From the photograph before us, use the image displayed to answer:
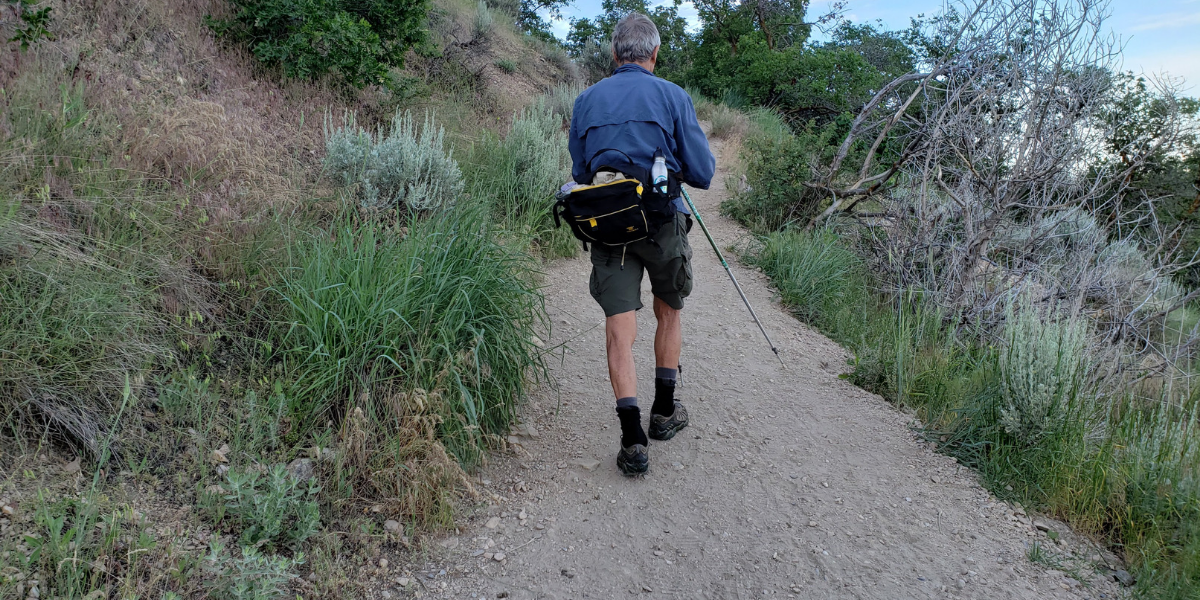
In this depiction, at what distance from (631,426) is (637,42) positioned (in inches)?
72.1

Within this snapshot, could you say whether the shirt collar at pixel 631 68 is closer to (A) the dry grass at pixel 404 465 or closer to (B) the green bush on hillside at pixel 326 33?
(A) the dry grass at pixel 404 465

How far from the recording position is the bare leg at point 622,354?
352cm

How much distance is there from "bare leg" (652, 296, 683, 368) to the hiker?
14 centimetres

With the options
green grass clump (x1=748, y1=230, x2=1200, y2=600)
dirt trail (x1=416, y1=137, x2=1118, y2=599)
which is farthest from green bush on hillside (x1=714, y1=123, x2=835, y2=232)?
dirt trail (x1=416, y1=137, x2=1118, y2=599)

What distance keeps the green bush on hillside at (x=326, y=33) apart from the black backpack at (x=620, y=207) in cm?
410

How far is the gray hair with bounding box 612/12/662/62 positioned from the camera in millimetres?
3502

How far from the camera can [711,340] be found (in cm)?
552

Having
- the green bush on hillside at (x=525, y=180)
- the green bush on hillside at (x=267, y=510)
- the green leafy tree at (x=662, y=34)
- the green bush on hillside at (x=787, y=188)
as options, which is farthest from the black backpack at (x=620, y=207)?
the green leafy tree at (x=662, y=34)

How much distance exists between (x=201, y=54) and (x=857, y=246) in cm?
646

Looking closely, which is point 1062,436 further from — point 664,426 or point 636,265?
point 636,265

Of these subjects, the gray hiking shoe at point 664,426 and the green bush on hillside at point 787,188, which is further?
the green bush on hillside at point 787,188

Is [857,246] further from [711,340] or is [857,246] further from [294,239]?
[294,239]

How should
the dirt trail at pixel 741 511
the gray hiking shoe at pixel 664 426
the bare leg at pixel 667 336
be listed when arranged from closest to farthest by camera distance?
the dirt trail at pixel 741 511 → the bare leg at pixel 667 336 → the gray hiking shoe at pixel 664 426

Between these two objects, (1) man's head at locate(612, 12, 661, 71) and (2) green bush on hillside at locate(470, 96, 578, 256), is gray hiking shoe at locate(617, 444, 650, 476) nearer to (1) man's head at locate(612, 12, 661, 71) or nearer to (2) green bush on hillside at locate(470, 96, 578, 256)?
(1) man's head at locate(612, 12, 661, 71)
